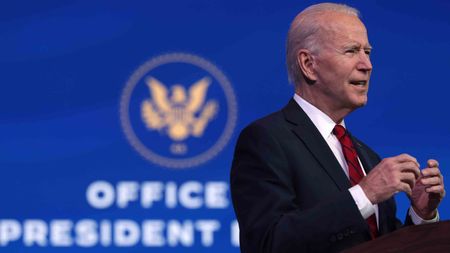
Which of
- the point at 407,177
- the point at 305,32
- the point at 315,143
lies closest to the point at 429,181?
the point at 407,177

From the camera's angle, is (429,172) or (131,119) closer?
(429,172)

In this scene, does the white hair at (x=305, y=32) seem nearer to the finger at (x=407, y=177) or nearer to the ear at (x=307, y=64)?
the ear at (x=307, y=64)

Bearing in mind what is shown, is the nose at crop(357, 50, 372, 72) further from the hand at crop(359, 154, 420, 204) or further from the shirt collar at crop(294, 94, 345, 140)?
the hand at crop(359, 154, 420, 204)

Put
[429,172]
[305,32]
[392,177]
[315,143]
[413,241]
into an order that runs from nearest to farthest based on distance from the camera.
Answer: [413,241] → [392,177] → [429,172] → [315,143] → [305,32]

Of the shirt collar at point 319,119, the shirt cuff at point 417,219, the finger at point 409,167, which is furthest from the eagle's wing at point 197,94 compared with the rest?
the finger at point 409,167

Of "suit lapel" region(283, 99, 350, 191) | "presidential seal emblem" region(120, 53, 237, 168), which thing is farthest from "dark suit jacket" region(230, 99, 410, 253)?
"presidential seal emblem" region(120, 53, 237, 168)

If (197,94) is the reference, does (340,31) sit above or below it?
below

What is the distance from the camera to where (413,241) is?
69.6 inches

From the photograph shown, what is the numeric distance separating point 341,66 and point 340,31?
0.29 ft

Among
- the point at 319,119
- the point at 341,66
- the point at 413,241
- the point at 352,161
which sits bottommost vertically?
the point at 413,241

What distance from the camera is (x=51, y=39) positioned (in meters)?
3.89

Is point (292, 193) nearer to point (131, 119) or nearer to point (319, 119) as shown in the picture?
point (319, 119)

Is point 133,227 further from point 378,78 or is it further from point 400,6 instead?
point 400,6

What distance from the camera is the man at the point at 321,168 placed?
1.95m
